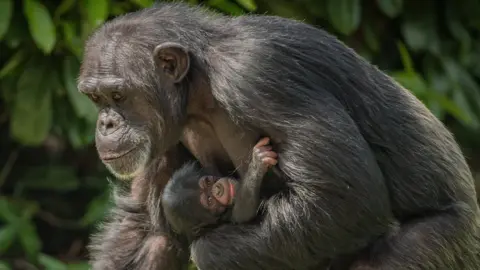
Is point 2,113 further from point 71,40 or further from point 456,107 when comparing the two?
point 456,107

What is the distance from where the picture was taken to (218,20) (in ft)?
16.8

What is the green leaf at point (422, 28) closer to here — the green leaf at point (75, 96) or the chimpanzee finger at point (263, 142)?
the green leaf at point (75, 96)

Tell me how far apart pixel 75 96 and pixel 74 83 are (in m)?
0.10

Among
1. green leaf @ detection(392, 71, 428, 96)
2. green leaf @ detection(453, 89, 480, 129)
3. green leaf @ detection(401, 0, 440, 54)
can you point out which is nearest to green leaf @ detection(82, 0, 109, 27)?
green leaf @ detection(392, 71, 428, 96)

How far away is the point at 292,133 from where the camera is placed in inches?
181

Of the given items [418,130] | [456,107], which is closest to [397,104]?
[418,130]

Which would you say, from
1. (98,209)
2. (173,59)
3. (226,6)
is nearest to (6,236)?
(98,209)

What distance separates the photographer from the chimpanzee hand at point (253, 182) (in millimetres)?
4641

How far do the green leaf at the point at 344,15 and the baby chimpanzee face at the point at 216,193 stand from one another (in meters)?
2.17

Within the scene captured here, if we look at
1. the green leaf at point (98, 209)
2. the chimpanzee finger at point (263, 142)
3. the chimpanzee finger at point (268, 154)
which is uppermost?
the chimpanzee finger at point (263, 142)

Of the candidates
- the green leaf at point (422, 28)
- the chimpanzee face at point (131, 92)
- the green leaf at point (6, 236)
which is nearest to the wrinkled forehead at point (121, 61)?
the chimpanzee face at point (131, 92)

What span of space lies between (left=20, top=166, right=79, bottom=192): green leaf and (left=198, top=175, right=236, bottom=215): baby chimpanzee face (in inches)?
102

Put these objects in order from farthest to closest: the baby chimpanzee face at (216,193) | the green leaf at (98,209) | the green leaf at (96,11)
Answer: the green leaf at (98,209)
the green leaf at (96,11)
the baby chimpanzee face at (216,193)

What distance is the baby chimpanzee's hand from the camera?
463 centimetres
